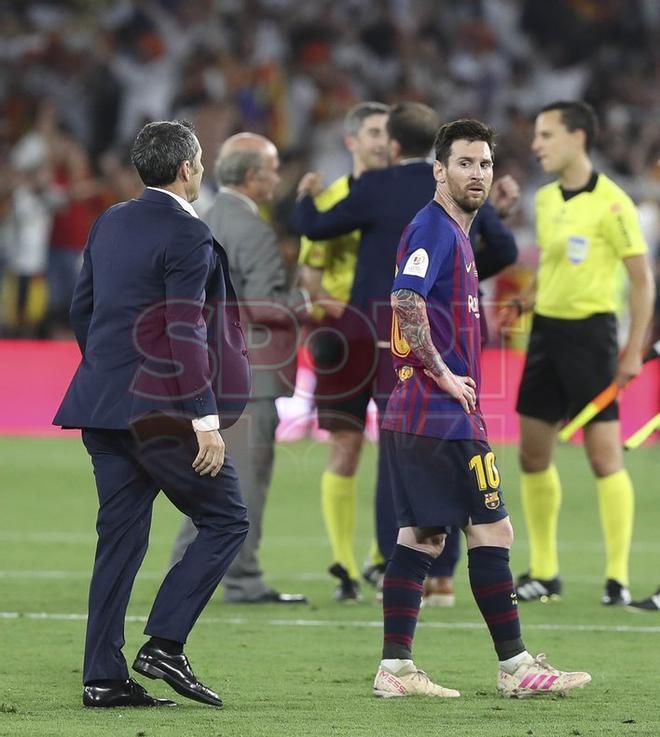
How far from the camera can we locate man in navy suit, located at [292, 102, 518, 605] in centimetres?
823

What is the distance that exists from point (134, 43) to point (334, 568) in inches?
567

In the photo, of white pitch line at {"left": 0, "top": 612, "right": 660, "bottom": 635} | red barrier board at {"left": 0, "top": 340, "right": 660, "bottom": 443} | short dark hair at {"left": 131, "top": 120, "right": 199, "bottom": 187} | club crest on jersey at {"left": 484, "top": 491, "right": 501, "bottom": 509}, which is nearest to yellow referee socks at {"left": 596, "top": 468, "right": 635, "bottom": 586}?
white pitch line at {"left": 0, "top": 612, "right": 660, "bottom": 635}

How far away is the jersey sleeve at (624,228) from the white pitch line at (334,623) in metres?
→ 2.03

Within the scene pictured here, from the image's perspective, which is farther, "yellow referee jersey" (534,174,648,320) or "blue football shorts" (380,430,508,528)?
"yellow referee jersey" (534,174,648,320)

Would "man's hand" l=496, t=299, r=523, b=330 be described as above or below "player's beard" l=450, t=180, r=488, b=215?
below

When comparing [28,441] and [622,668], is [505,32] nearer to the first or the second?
[28,441]

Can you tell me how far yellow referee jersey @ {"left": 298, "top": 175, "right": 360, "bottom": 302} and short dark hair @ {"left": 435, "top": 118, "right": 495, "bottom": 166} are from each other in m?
2.87

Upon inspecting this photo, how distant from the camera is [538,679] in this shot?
19.2ft

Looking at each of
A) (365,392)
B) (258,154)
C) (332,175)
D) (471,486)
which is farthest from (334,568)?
(332,175)

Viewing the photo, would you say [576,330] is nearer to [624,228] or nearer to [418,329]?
[624,228]

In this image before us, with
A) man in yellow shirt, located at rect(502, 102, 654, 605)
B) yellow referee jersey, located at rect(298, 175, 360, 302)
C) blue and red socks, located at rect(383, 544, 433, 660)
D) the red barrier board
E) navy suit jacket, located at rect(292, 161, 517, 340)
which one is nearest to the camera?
blue and red socks, located at rect(383, 544, 433, 660)

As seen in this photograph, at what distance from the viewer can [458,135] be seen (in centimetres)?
607

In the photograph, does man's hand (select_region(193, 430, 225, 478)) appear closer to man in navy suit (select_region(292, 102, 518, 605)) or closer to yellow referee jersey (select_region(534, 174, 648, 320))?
man in navy suit (select_region(292, 102, 518, 605))

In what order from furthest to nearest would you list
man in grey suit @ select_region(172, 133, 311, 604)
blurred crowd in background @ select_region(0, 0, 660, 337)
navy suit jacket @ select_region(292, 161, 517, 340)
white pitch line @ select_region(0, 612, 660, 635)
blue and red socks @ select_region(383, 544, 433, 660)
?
blurred crowd in background @ select_region(0, 0, 660, 337)
man in grey suit @ select_region(172, 133, 311, 604)
navy suit jacket @ select_region(292, 161, 517, 340)
white pitch line @ select_region(0, 612, 660, 635)
blue and red socks @ select_region(383, 544, 433, 660)
